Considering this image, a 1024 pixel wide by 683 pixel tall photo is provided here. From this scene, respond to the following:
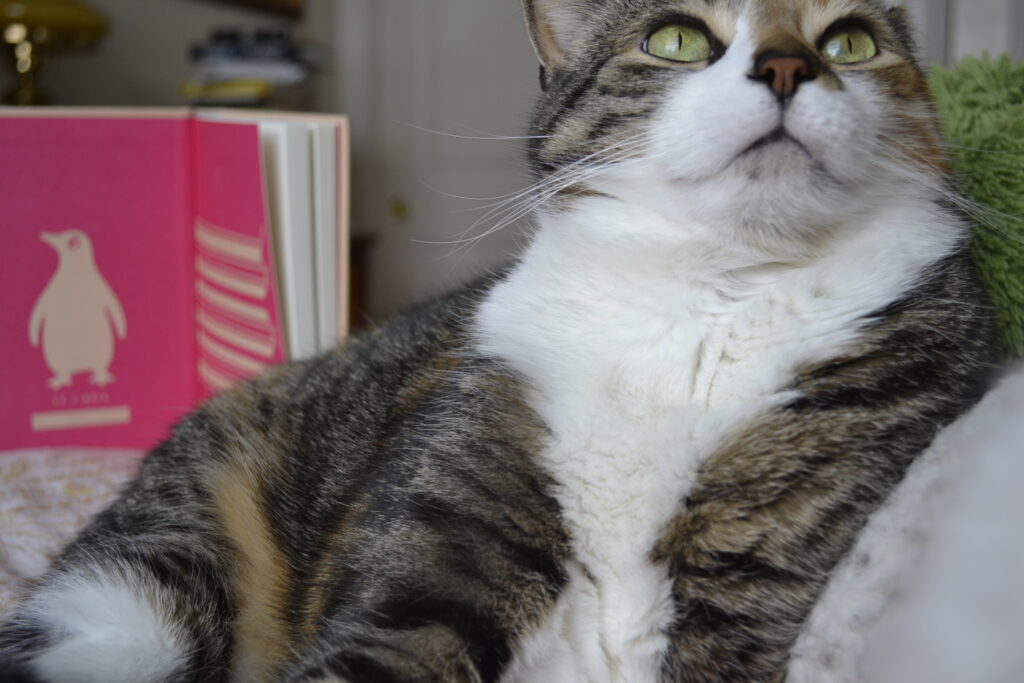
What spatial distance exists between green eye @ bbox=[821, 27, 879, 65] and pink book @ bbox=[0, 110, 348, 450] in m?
0.85

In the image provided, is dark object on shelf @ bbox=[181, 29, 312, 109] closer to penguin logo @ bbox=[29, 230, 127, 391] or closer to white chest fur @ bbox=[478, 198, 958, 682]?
penguin logo @ bbox=[29, 230, 127, 391]

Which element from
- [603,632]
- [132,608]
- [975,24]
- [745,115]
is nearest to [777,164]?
[745,115]

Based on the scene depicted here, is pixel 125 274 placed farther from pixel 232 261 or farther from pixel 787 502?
pixel 787 502

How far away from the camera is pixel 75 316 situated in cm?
152

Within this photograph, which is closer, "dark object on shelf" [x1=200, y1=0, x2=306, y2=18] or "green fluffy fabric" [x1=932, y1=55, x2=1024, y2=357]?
"green fluffy fabric" [x1=932, y1=55, x2=1024, y2=357]

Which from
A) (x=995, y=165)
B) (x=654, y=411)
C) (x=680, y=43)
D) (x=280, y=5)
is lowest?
(x=654, y=411)

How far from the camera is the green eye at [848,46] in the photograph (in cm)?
81

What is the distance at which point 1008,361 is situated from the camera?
0.77 metres

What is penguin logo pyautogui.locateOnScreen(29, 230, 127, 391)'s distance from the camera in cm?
149

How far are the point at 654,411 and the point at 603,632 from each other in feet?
0.56

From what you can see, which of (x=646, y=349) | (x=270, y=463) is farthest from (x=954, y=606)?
(x=270, y=463)

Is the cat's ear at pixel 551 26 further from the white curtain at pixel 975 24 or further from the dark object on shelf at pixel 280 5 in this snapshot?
the dark object on shelf at pixel 280 5

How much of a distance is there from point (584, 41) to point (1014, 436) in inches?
22.6

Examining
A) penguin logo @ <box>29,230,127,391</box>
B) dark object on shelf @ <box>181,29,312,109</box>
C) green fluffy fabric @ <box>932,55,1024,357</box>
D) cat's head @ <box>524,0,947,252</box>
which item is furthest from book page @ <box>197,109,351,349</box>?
dark object on shelf @ <box>181,29,312,109</box>
